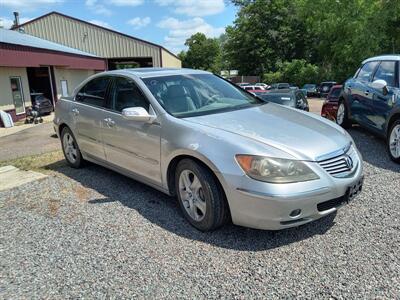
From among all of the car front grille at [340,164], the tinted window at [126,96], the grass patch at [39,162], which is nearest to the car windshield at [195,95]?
the tinted window at [126,96]

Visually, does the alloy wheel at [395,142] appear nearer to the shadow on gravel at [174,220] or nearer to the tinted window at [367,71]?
the tinted window at [367,71]

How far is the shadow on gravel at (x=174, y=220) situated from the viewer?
3.47m

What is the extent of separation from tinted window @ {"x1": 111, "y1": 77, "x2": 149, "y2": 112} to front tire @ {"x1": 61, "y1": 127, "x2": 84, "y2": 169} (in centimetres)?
143

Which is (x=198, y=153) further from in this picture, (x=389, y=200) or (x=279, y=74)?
(x=279, y=74)

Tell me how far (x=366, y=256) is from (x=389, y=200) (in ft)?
4.72

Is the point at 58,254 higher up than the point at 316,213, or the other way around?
the point at 316,213

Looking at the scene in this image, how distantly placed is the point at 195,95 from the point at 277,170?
5.71 ft

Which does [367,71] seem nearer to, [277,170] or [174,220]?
[277,170]

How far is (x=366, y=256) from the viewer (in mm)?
3150

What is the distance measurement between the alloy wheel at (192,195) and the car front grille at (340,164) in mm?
1174

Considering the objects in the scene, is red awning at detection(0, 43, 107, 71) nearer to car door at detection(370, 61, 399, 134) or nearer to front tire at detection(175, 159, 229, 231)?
front tire at detection(175, 159, 229, 231)

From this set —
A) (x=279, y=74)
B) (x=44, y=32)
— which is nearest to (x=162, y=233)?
(x=44, y=32)

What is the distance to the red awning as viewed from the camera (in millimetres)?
14523

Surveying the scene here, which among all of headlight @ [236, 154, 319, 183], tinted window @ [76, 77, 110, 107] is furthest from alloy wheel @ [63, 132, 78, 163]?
headlight @ [236, 154, 319, 183]
